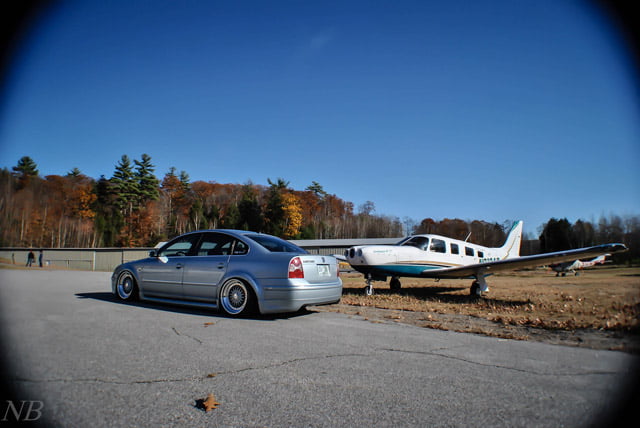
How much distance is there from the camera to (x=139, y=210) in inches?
2440

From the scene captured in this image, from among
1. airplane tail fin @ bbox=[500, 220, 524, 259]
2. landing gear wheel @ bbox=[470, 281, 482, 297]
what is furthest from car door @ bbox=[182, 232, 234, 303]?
airplane tail fin @ bbox=[500, 220, 524, 259]

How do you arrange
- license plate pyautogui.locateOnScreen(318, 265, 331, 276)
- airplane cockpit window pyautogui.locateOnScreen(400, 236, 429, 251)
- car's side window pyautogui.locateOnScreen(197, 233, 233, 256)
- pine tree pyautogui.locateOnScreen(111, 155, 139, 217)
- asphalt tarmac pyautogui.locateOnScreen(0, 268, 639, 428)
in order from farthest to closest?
pine tree pyautogui.locateOnScreen(111, 155, 139, 217) < airplane cockpit window pyautogui.locateOnScreen(400, 236, 429, 251) < car's side window pyautogui.locateOnScreen(197, 233, 233, 256) < license plate pyautogui.locateOnScreen(318, 265, 331, 276) < asphalt tarmac pyautogui.locateOnScreen(0, 268, 639, 428)

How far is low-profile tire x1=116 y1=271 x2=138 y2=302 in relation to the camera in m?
7.71

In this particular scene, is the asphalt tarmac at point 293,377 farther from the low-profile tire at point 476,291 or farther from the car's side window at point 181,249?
the low-profile tire at point 476,291

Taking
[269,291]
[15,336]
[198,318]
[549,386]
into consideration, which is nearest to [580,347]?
[549,386]

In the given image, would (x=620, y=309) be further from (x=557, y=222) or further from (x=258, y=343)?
(x=557, y=222)

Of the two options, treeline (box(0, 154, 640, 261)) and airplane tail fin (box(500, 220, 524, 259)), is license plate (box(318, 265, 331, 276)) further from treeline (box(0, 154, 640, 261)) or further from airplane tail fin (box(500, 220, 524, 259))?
treeline (box(0, 154, 640, 261))

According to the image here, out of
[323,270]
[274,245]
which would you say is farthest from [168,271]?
[323,270]

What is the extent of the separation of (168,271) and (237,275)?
185cm

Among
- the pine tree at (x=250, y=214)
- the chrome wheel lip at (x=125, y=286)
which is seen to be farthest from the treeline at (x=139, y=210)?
the chrome wheel lip at (x=125, y=286)

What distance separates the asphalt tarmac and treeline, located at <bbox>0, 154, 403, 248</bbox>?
47.4 metres

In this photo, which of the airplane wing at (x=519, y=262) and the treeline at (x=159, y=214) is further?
the treeline at (x=159, y=214)

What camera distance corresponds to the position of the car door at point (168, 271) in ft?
22.8

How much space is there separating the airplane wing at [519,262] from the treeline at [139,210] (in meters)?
47.5
